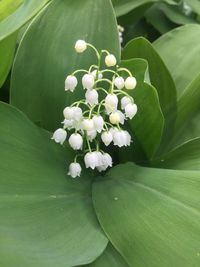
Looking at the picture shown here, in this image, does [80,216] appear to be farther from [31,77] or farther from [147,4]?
[147,4]

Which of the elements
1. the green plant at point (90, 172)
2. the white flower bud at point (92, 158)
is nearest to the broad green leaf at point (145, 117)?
the green plant at point (90, 172)

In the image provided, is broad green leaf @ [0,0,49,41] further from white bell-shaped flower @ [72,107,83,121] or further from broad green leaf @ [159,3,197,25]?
broad green leaf @ [159,3,197,25]

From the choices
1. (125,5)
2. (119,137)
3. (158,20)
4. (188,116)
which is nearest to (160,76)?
(188,116)

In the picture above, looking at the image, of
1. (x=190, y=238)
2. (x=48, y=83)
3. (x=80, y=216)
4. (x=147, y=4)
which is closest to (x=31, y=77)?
(x=48, y=83)

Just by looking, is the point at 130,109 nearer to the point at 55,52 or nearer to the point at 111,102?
the point at 111,102

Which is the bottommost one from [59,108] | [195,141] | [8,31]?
[195,141]

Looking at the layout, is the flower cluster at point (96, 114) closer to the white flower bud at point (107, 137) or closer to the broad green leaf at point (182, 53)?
the white flower bud at point (107, 137)

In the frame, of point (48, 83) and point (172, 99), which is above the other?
point (48, 83)
